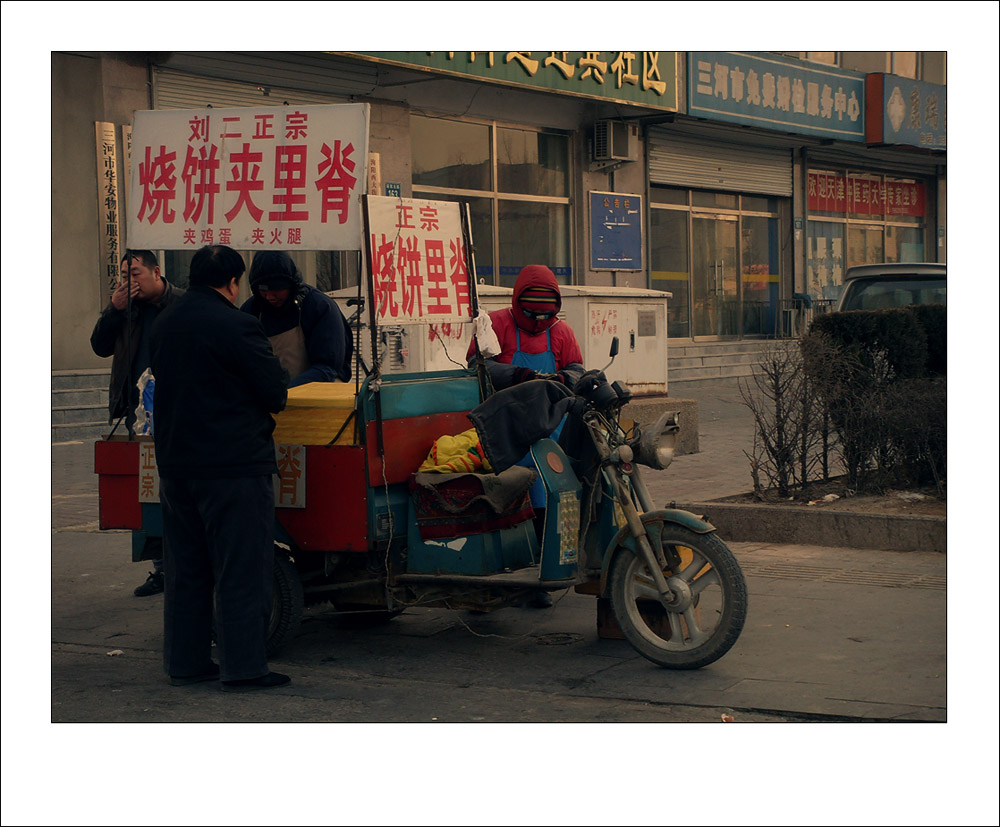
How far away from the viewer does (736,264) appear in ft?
78.6

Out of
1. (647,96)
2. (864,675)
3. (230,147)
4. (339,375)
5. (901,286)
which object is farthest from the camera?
(647,96)

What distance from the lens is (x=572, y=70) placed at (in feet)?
58.0

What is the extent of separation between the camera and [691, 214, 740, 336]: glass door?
22953 mm

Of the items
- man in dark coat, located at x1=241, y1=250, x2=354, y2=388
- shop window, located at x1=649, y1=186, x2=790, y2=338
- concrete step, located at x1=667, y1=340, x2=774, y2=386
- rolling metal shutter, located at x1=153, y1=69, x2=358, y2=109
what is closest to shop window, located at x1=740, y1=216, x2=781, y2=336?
shop window, located at x1=649, y1=186, x2=790, y2=338

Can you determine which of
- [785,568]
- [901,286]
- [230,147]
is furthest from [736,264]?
[230,147]

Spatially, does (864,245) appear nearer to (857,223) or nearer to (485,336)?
(857,223)

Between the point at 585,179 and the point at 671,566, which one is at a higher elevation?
the point at 585,179

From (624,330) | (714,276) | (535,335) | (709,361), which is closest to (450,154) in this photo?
(624,330)

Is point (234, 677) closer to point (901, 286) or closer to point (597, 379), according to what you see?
point (597, 379)

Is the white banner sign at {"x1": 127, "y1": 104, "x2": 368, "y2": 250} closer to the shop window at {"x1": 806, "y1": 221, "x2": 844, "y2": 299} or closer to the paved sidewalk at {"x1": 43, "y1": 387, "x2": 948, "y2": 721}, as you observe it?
the paved sidewalk at {"x1": 43, "y1": 387, "x2": 948, "y2": 721}

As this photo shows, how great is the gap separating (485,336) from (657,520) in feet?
4.59

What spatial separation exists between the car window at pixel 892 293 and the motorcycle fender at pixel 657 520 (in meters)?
7.78

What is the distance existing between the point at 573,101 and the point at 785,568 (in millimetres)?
13342

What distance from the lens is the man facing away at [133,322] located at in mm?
6434
